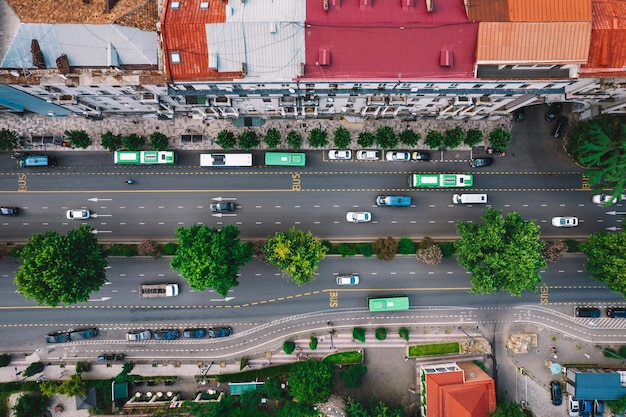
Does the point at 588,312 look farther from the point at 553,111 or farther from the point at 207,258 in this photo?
the point at 207,258

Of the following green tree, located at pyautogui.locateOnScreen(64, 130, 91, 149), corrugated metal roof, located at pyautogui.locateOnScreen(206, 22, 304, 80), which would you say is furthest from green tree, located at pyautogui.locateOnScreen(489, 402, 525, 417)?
green tree, located at pyautogui.locateOnScreen(64, 130, 91, 149)

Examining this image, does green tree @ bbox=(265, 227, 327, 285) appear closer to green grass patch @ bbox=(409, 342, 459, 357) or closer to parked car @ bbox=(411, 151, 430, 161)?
parked car @ bbox=(411, 151, 430, 161)

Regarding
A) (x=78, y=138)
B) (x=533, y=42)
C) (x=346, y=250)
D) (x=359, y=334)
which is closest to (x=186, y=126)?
(x=78, y=138)

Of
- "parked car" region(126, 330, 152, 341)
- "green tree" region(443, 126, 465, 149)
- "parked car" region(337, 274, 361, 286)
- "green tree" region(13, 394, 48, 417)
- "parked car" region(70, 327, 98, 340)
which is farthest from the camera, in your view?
"parked car" region(337, 274, 361, 286)

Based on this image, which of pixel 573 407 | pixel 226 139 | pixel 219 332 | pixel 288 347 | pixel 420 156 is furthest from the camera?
pixel 420 156

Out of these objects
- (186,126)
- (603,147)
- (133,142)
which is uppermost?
(186,126)

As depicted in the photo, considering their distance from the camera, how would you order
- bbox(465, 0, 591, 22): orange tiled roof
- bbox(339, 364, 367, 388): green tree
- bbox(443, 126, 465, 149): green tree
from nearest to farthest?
bbox(465, 0, 591, 22): orange tiled roof < bbox(339, 364, 367, 388): green tree < bbox(443, 126, 465, 149): green tree

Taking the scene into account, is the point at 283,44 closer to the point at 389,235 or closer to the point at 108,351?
the point at 389,235
